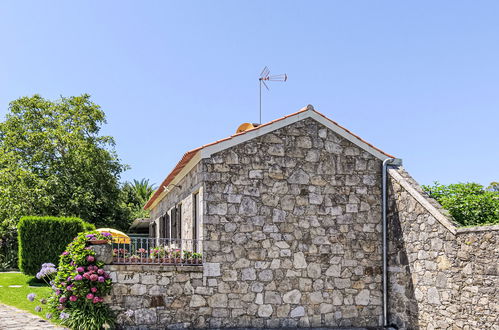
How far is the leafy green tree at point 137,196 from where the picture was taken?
31.0 m

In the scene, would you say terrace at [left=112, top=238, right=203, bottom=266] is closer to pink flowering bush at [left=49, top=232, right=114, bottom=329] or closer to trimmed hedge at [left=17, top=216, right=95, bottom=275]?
pink flowering bush at [left=49, top=232, right=114, bottom=329]

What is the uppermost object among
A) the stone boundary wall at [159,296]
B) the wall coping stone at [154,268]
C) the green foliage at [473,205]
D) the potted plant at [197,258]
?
the green foliage at [473,205]

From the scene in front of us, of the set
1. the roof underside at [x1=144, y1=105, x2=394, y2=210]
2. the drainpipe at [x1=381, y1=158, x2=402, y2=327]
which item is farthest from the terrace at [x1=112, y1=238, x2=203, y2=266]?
the drainpipe at [x1=381, y1=158, x2=402, y2=327]

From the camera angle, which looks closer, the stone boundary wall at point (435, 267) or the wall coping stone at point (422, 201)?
the stone boundary wall at point (435, 267)

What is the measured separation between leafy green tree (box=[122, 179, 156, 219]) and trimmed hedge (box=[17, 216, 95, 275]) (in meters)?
11.5

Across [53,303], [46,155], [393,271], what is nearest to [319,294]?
[393,271]

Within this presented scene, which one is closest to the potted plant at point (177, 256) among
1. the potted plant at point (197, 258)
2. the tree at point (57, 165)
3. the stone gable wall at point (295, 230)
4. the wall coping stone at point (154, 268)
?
the wall coping stone at point (154, 268)

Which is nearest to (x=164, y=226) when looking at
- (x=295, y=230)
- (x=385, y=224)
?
(x=295, y=230)

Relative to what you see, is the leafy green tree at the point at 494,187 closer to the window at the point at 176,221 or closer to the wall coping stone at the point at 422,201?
the wall coping stone at the point at 422,201

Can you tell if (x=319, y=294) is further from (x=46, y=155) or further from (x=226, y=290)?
(x=46, y=155)

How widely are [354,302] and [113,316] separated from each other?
528cm

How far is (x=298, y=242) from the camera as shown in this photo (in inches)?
460

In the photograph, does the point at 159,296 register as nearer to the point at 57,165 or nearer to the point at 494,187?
the point at 494,187

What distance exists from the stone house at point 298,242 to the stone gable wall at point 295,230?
0.02m
